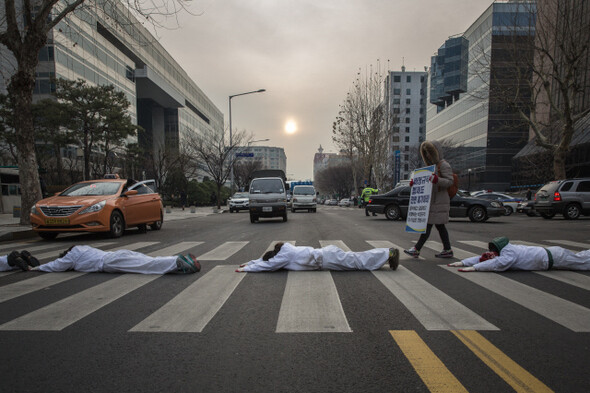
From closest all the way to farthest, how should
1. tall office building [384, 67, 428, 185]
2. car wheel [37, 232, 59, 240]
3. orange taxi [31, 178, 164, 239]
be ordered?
orange taxi [31, 178, 164, 239] → car wheel [37, 232, 59, 240] → tall office building [384, 67, 428, 185]

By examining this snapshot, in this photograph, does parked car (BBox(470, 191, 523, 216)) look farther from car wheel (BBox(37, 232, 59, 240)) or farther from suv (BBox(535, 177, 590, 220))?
car wheel (BBox(37, 232, 59, 240))

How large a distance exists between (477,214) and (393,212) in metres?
3.60

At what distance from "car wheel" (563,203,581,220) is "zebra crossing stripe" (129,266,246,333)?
17825 mm

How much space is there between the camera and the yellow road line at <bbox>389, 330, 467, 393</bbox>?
208 cm

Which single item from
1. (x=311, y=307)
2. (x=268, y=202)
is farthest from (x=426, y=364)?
(x=268, y=202)

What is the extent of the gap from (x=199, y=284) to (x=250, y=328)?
1.72 m

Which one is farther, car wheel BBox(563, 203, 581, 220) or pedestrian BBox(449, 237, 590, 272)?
car wheel BBox(563, 203, 581, 220)

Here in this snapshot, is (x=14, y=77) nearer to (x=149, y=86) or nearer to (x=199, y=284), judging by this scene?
(x=199, y=284)

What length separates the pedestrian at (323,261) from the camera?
17.0 ft

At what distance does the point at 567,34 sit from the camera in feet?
63.8

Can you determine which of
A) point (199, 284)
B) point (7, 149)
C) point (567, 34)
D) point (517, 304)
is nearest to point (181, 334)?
point (199, 284)

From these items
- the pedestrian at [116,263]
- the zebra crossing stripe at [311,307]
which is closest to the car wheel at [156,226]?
the pedestrian at [116,263]

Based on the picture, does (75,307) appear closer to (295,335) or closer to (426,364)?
(295,335)

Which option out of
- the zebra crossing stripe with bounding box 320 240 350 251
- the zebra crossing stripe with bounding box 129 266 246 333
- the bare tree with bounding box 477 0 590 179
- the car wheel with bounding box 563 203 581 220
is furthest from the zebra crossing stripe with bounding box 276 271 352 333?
the bare tree with bounding box 477 0 590 179
